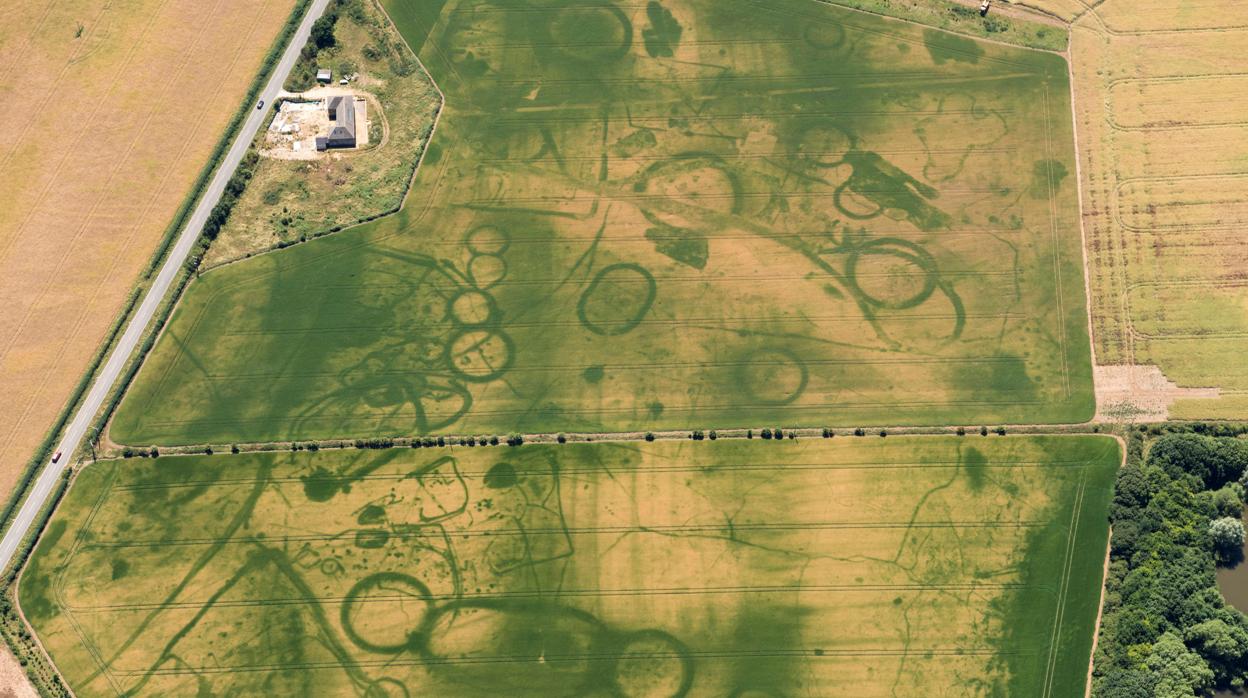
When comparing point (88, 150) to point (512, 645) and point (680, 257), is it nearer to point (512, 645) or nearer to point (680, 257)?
point (680, 257)

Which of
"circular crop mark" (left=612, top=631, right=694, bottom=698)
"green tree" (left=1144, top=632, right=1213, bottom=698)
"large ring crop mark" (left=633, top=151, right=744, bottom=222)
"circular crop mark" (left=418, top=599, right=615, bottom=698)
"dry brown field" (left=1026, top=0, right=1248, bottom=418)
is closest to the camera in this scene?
"green tree" (left=1144, top=632, right=1213, bottom=698)

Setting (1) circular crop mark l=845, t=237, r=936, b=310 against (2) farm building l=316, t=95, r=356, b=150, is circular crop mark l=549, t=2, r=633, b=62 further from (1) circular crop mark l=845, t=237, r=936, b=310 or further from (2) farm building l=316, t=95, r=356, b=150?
(1) circular crop mark l=845, t=237, r=936, b=310

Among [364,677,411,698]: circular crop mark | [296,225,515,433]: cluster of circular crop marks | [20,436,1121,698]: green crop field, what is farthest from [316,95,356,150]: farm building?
[364,677,411,698]: circular crop mark

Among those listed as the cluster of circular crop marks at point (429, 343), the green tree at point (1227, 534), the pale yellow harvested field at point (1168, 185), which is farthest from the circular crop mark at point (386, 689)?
the pale yellow harvested field at point (1168, 185)

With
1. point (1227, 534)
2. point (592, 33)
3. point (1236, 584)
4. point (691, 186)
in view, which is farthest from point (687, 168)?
point (1236, 584)

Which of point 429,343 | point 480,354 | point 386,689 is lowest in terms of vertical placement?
point 386,689

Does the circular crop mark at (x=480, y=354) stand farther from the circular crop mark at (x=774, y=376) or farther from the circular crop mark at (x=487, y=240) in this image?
the circular crop mark at (x=774, y=376)
